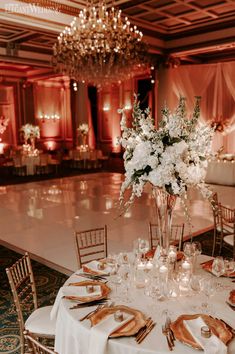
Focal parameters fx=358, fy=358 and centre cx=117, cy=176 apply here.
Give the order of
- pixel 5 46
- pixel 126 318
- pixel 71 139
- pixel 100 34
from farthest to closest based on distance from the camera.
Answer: pixel 71 139, pixel 5 46, pixel 100 34, pixel 126 318

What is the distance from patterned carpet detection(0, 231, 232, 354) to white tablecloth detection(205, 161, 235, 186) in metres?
4.93

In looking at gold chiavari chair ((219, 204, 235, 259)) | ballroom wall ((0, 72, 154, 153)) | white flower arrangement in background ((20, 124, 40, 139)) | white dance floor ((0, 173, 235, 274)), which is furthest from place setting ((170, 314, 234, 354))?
ballroom wall ((0, 72, 154, 153))

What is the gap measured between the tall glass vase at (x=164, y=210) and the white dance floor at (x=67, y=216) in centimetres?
216

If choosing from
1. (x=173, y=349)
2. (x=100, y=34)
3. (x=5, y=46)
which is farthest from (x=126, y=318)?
(x=5, y=46)

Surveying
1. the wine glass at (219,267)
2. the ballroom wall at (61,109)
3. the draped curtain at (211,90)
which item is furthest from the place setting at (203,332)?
the ballroom wall at (61,109)

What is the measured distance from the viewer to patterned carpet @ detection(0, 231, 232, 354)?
2994 millimetres

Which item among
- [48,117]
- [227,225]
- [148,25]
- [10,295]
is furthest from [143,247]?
[48,117]

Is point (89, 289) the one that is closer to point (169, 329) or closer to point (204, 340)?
point (169, 329)

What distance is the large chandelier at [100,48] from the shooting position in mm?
5953

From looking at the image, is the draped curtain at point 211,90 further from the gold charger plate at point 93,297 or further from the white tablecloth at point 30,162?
the gold charger plate at point 93,297

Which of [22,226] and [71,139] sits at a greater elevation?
[71,139]

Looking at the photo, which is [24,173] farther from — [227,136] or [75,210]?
[227,136]

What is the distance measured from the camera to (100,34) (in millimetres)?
5980

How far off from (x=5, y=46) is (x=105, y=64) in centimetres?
568
